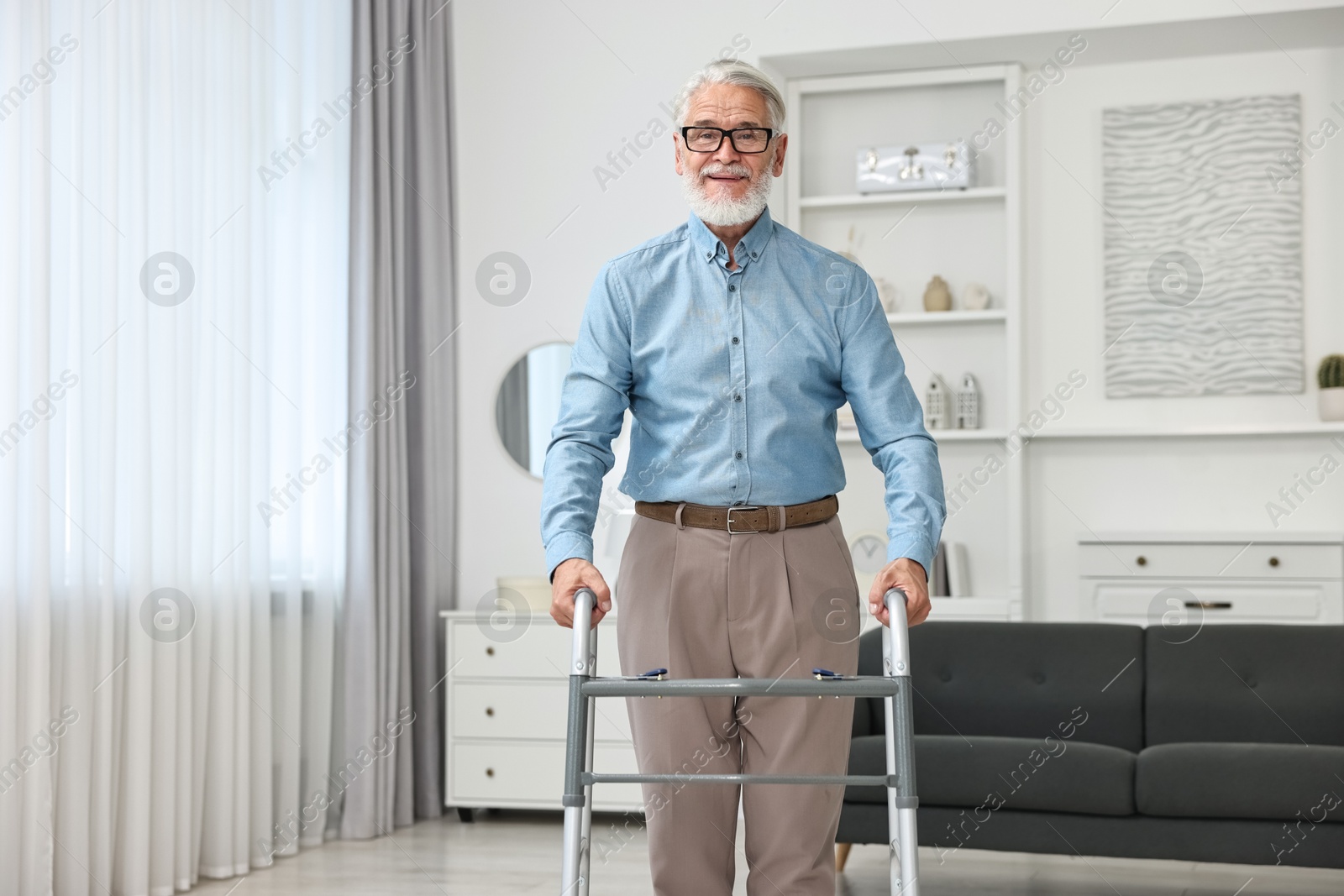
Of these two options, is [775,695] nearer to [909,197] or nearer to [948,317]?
[948,317]

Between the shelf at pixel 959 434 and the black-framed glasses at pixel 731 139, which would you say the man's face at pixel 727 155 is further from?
the shelf at pixel 959 434

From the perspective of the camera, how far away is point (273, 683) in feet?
13.2

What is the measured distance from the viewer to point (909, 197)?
4.95 metres

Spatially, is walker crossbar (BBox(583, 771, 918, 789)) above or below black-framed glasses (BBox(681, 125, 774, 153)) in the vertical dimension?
below

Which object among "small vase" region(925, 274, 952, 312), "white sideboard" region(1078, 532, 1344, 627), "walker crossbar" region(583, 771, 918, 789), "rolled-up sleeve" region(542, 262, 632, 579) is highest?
"small vase" region(925, 274, 952, 312)

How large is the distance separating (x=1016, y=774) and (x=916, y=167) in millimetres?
2474

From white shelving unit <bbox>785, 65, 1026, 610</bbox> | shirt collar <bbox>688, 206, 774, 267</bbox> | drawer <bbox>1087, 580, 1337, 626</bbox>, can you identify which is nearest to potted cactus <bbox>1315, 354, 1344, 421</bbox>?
drawer <bbox>1087, 580, 1337, 626</bbox>

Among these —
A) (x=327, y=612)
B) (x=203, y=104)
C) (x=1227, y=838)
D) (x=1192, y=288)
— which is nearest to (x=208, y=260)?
(x=203, y=104)

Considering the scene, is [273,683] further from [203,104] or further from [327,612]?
[203,104]

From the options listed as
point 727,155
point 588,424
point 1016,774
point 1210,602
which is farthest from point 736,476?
point 1210,602

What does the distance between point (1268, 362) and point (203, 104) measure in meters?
3.66

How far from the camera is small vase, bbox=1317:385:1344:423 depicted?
4594 millimetres

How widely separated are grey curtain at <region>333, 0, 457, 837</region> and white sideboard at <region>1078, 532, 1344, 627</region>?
2322 millimetres

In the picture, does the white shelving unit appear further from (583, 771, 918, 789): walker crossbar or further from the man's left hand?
(583, 771, 918, 789): walker crossbar
